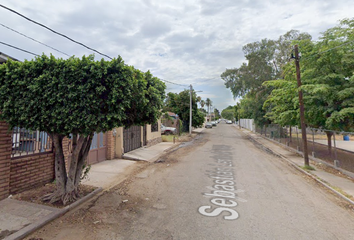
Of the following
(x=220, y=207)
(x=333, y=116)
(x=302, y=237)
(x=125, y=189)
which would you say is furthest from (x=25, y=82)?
(x=333, y=116)

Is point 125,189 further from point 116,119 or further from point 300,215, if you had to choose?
point 300,215

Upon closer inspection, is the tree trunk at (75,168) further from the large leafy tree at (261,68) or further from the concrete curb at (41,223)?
the large leafy tree at (261,68)

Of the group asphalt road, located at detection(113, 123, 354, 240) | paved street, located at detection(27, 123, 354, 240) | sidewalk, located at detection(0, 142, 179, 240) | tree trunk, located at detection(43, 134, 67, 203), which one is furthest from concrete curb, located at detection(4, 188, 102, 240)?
asphalt road, located at detection(113, 123, 354, 240)

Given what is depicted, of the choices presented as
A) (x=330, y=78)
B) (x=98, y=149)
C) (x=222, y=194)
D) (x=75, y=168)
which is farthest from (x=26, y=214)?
(x=330, y=78)

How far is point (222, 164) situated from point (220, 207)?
16.6 feet

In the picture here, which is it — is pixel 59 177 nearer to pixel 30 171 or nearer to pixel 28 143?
pixel 30 171

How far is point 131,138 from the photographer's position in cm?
1248

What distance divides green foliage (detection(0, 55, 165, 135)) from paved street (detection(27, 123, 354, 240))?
1.89 metres

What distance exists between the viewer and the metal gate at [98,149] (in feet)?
29.0

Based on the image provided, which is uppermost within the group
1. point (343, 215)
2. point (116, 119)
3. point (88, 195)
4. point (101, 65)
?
point (101, 65)

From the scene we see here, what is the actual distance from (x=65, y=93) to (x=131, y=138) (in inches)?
343

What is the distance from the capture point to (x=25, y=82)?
12.9ft

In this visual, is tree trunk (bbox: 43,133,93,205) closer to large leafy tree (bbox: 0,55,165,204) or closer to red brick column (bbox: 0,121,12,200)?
large leafy tree (bbox: 0,55,165,204)

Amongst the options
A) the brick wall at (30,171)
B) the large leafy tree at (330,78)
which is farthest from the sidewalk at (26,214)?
the large leafy tree at (330,78)
